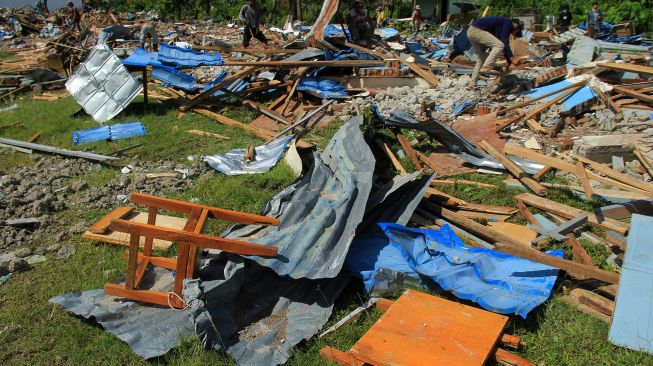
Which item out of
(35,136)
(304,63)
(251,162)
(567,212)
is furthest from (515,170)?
(35,136)

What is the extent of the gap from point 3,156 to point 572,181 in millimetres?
8806

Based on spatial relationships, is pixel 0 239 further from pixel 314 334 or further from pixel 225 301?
pixel 314 334

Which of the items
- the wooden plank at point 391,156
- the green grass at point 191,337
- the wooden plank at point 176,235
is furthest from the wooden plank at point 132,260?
the wooden plank at point 391,156

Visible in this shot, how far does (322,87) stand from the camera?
10.5 m

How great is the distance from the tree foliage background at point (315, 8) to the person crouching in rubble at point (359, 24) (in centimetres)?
1252

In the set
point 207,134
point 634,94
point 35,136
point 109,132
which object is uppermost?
point 634,94

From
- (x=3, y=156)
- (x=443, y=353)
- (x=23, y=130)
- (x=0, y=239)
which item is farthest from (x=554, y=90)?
(x=23, y=130)

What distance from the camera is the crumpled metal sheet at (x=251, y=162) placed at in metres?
7.21

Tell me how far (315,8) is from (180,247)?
31.8 metres

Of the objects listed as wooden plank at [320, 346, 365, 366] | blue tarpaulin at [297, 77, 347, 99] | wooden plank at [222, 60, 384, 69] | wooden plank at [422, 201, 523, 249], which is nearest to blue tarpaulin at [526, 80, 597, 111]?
wooden plank at [222, 60, 384, 69]

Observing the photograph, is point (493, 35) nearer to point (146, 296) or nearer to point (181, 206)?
point (181, 206)

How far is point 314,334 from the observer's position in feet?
12.3

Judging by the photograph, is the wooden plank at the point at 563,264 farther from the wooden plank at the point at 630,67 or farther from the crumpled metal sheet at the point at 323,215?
the wooden plank at the point at 630,67

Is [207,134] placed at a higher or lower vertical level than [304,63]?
lower
